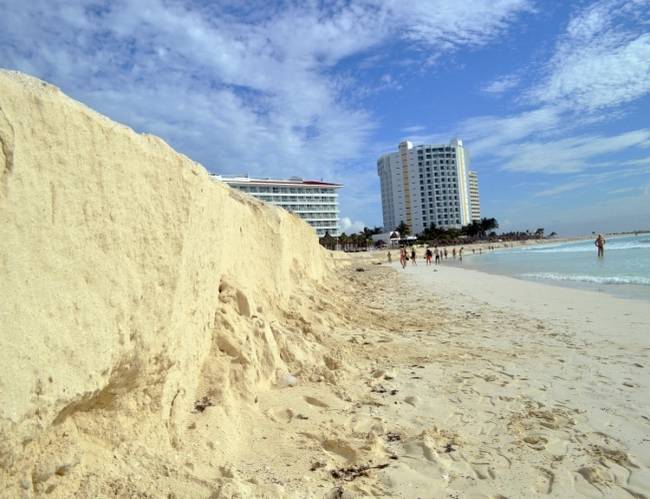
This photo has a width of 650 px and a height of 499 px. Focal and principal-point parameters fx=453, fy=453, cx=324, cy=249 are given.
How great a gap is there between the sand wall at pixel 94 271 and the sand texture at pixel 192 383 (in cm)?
1

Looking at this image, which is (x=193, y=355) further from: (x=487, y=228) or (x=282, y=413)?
(x=487, y=228)

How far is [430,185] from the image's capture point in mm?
128750

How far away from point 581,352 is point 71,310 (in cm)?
708

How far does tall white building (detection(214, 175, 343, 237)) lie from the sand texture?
78.3m

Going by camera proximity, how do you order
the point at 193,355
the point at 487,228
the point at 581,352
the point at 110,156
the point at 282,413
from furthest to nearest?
the point at 487,228 < the point at 581,352 < the point at 282,413 < the point at 193,355 < the point at 110,156

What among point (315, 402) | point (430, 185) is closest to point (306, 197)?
point (430, 185)

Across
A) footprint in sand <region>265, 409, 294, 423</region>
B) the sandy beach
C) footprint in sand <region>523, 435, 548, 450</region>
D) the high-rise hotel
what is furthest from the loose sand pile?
the high-rise hotel

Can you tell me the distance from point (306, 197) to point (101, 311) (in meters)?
89.6

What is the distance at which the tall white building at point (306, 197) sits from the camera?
84.1 meters

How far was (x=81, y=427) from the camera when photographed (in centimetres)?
253

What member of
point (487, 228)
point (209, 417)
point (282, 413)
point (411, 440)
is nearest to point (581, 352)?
point (411, 440)

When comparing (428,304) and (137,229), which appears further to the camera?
(428,304)

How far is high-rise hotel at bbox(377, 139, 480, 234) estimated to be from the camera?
129m

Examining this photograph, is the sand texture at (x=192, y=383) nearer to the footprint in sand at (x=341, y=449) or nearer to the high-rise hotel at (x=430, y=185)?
the footprint in sand at (x=341, y=449)
